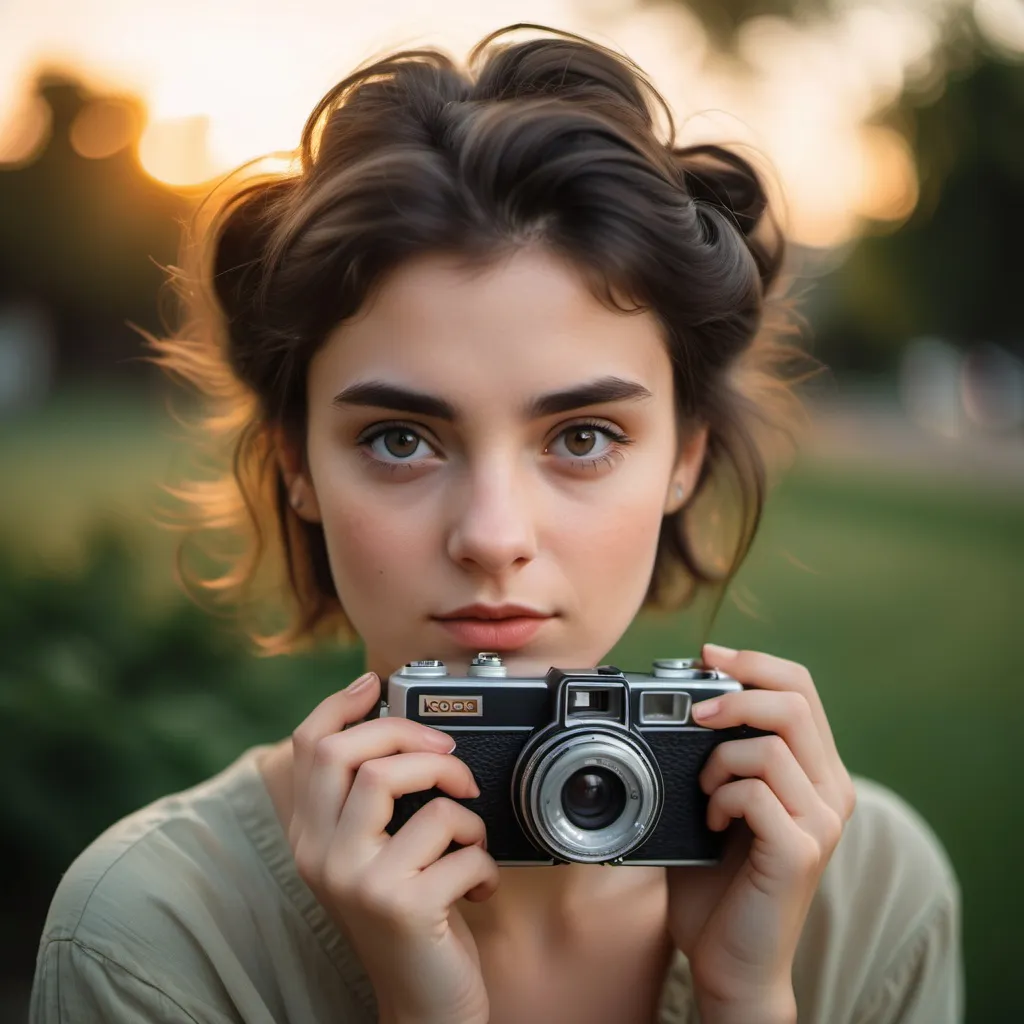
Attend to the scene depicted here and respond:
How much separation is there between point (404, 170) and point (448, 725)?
0.65 metres

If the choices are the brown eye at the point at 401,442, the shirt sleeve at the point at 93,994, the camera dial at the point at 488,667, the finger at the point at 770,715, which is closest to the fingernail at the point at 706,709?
the finger at the point at 770,715

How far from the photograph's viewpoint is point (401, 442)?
1.34 m

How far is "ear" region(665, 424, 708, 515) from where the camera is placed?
1.59 meters

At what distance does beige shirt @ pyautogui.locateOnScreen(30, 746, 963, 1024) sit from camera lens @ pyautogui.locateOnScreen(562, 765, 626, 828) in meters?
0.38

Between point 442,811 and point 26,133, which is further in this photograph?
point 26,133

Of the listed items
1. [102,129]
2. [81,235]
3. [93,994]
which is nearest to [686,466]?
[93,994]

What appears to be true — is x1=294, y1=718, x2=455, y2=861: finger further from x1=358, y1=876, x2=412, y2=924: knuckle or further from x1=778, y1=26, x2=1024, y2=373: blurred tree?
→ x1=778, y1=26, x2=1024, y2=373: blurred tree

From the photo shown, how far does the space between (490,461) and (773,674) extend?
43cm

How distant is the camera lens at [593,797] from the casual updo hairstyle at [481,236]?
53cm

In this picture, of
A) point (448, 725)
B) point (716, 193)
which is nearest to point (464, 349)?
point (448, 725)

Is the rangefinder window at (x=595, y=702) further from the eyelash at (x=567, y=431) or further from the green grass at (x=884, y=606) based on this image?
the green grass at (x=884, y=606)

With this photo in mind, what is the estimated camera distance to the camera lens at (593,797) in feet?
4.12

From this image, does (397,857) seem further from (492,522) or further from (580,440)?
(580,440)

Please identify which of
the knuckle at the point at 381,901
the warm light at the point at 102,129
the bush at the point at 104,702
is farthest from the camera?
the warm light at the point at 102,129
